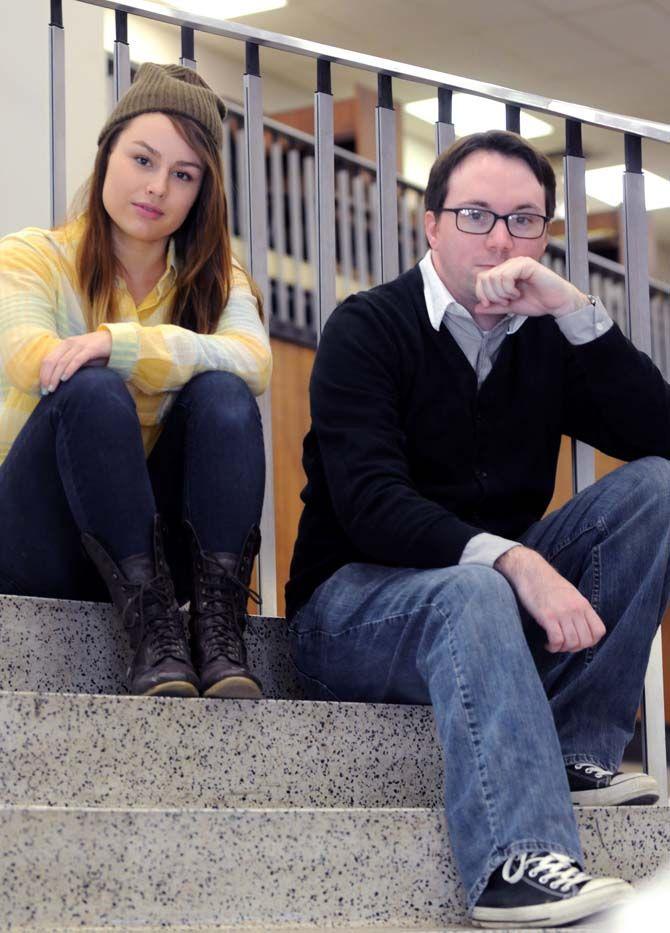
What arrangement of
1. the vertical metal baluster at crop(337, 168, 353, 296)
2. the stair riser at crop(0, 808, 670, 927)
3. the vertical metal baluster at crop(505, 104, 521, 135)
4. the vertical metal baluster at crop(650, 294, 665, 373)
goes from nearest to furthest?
1. the stair riser at crop(0, 808, 670, 927)
2. the vertical metal baluster at crop(505, 104, 521, 135)
3. the vertical metal baluster at crop(337, 168, 353, 296)
4. the vertical metal baluster at crop(650, 294, 665, 373)

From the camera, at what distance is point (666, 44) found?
684 cm

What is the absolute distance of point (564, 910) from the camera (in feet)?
4.43

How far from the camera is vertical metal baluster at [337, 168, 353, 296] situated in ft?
21.3

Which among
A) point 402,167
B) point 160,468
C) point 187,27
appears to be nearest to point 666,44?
point 402,167

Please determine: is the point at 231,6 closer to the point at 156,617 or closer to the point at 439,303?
the point at 439,303

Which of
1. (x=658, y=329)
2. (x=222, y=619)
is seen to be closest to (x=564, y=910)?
(x=222, y=619)

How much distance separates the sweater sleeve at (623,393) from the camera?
6.34ft

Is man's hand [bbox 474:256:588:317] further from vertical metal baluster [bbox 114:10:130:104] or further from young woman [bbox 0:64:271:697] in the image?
vertical metal baluster [bbox 114:10:130:104]

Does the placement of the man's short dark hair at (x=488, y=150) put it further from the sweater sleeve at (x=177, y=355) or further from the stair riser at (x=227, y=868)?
the stair riser at (x=227, y=868)

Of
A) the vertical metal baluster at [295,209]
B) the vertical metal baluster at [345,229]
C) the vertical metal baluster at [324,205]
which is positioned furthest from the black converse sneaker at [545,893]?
the vertical metal baluster at [345,229]

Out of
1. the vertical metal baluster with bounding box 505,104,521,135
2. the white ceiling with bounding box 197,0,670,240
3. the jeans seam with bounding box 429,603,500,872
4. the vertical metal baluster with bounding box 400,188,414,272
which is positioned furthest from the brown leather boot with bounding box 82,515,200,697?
the white ceiling with bounding box 197,0,670,240

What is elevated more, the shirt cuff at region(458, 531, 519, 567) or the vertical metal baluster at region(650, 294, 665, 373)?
the vertical metal baluster at region(650, 294, 665, 373)

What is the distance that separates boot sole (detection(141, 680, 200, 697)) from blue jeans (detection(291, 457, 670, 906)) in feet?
0.75

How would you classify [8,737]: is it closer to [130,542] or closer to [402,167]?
[130,542]
